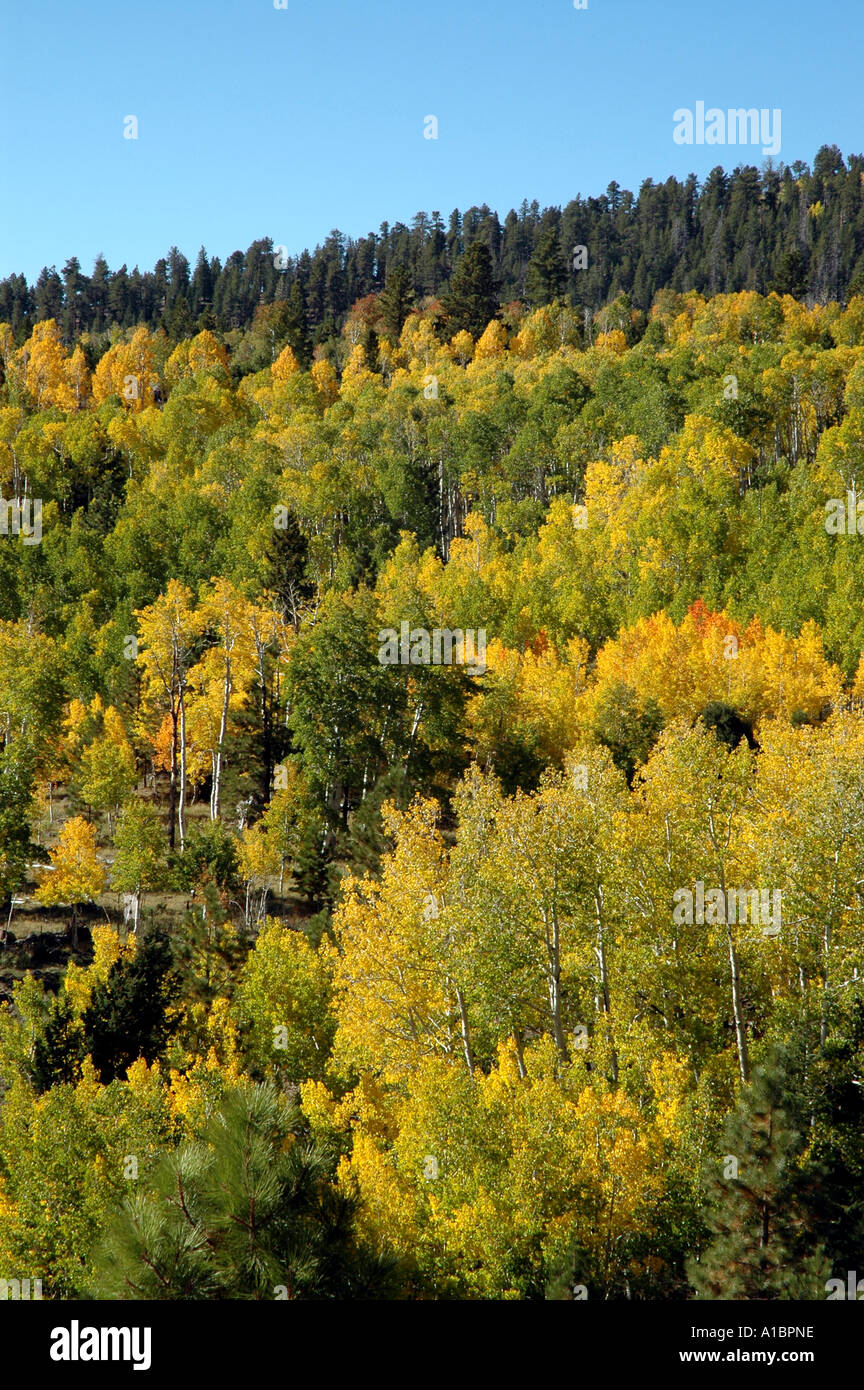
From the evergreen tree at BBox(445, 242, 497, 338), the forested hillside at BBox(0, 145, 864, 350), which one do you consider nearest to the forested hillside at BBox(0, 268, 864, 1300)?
the evergreen tree at BBox(445, 242, 497, 338)

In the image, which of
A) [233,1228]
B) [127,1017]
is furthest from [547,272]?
[233,1228]

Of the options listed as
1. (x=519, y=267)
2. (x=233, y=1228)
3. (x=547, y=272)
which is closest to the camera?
(x=233, y=1228)

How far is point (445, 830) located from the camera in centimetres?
4925

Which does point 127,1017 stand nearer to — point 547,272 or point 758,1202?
point 758,1202

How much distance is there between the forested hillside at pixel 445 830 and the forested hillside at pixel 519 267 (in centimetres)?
5133

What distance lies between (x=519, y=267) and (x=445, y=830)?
164993mm

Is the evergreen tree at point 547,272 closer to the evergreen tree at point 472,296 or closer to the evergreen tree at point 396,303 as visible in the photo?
the evergreen tree at point 472,296

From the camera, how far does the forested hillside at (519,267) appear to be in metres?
157

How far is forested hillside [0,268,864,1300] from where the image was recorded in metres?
18.6

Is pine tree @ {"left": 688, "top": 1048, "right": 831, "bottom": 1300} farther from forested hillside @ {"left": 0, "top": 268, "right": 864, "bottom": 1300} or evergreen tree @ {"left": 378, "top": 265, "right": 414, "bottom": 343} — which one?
evergreen tree @ {"left": 378, "top": 265, "right": 414, "bottom": 343}

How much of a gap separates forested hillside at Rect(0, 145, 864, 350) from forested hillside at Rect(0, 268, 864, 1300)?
5133 centimetres

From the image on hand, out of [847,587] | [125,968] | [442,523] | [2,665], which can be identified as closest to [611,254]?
[442,523]

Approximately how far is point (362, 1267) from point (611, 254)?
19073 cm
